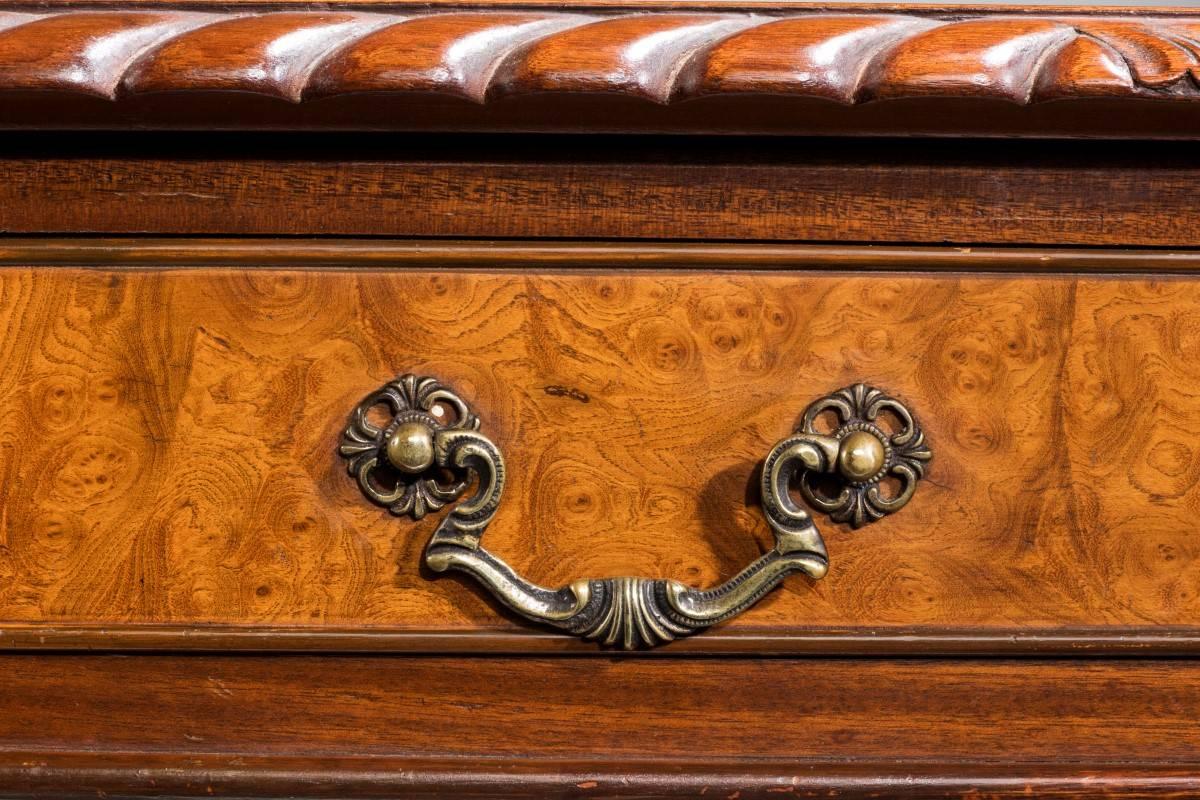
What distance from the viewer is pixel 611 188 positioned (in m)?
0.38

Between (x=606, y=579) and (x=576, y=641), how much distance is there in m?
0.02

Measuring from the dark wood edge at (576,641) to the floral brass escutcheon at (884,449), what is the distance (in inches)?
1.7

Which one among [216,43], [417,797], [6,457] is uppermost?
[216,43]

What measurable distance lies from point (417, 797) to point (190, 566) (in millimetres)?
112

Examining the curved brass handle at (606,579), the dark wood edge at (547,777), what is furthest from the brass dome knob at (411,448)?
the dark wood edge at (547,777)

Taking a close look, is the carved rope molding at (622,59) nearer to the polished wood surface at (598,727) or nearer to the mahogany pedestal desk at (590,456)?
the mahogany pedestal desk at (590,456)

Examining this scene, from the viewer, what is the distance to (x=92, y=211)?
39 cm

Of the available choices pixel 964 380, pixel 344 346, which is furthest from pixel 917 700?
pixel 344 346

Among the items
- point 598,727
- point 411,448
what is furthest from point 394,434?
point 598,727

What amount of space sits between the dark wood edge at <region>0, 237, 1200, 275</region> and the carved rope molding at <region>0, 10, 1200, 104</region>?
0.18ft

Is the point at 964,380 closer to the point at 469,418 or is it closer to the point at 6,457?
the point at 469,418

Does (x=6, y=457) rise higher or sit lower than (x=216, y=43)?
lower

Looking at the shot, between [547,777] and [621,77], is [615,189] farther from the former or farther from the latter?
[547,777]

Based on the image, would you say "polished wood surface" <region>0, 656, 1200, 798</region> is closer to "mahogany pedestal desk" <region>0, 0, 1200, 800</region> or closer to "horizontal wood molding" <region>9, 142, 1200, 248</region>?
"mahogany pedestal desk" <region>0, 0, 1200, 800</region>
